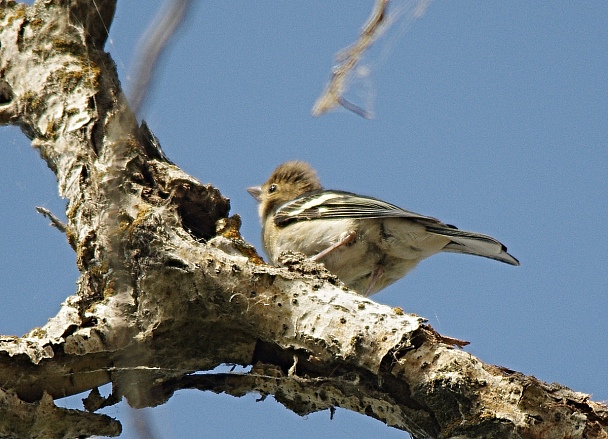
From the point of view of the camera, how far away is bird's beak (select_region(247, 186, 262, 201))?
26.0 feet

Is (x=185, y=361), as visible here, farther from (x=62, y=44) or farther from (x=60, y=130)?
(x=62, y=44)

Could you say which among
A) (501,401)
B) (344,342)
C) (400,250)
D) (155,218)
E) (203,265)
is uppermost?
(400,250)

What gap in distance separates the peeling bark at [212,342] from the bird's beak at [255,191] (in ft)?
9.11

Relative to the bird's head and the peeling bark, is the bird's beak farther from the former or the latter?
the peeling bark

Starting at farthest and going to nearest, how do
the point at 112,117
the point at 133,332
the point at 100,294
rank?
the point at 112,117 → the point at 100,294 → the point at 133,332

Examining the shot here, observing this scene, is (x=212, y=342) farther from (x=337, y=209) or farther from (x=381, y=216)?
(x=337, y=209)

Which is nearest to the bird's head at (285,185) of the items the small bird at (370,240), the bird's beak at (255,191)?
the bird's beak at (255,191)

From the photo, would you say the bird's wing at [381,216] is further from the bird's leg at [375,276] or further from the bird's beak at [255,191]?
the bird's beak at [255,191]

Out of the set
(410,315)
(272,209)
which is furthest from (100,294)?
(272,209)

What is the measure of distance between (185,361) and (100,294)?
73 cm

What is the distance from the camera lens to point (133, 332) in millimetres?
4148

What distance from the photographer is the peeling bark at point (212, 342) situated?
3.44m

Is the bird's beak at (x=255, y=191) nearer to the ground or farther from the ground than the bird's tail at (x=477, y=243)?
farther from the ground

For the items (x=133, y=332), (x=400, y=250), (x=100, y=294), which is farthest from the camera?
(x=400, y=250)
